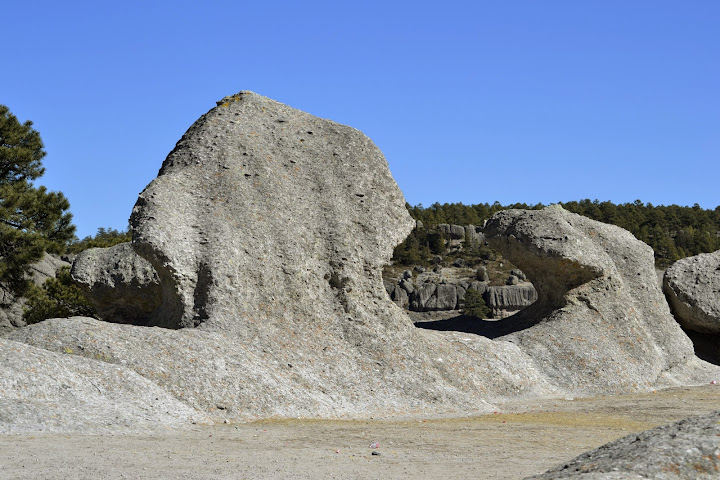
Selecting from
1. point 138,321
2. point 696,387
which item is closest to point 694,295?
point 696,387

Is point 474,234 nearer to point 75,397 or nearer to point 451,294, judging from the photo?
point 451,294

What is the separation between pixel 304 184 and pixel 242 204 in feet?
6.38

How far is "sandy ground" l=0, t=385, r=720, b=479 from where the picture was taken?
10.0 m

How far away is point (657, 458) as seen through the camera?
24.0 feet

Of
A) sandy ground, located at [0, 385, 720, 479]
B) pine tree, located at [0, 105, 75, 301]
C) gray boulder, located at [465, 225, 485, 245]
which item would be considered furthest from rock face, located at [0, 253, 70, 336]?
gray boulder, located at [465, 225, 485, 245]

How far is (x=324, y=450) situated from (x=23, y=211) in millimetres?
28120

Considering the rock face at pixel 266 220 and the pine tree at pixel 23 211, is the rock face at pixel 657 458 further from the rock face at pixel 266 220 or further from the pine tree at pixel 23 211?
the pine tree at pixel 23 211

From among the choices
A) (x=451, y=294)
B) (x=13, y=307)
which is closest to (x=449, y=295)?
(x=451, y=294)

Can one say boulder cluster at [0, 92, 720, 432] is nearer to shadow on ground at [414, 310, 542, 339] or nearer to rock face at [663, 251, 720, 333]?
shadow on ground at [414, 310, 542, 339]

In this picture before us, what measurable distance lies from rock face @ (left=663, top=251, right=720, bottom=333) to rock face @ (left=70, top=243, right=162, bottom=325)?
17.4m

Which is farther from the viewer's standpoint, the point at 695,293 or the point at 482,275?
the point at 482,275

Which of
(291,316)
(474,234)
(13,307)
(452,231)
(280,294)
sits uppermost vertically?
(452,231)

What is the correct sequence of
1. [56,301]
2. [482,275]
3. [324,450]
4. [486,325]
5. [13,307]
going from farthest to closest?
[482,275]
[13,307]
[56,301]
[486,325]
[324,450]

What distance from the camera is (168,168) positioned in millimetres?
21797
